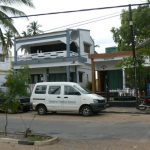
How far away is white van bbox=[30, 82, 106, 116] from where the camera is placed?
846 inches

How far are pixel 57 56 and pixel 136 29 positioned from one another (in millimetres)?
8925

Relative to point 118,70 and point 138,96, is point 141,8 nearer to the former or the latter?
point 118,70

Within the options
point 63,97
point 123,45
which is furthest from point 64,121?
point 123,45

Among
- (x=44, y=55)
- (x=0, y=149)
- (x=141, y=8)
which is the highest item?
(x=141, y=8)

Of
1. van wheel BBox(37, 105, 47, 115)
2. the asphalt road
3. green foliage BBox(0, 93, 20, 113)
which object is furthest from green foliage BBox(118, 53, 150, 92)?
green foliage BBox(0, 93, 20, 113)

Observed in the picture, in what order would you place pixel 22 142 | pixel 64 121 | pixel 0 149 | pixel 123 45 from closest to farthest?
1. pixel 0 149
2. pixel 22 142
3. pixel 64 121
4. pixel 123 45

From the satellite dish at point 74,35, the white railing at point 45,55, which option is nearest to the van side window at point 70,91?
the white railing at point 45,55

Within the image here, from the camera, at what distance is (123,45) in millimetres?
41500

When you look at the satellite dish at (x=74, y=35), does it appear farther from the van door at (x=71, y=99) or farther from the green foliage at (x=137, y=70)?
the van door at (x=71, y=99)

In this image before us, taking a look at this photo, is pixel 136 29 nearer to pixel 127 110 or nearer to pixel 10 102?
pixel 127 110

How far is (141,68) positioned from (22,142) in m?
14.2

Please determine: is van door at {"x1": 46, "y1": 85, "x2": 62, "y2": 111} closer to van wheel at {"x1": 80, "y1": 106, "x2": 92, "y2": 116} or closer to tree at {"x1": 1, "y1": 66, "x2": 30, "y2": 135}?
van wheel at {"x1": 80, "y1": 106, "x2": 92, "y2": 116}

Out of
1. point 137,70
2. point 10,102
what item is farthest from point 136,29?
point 10,102

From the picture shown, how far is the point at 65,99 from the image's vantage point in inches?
868
